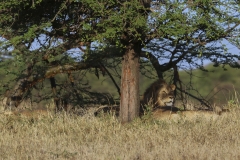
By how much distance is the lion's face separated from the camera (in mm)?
14695

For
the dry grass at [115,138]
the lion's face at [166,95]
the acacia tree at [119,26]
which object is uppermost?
the acacia tree at [119,26]

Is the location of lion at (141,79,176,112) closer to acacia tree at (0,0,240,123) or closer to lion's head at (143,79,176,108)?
lion's head at (143,79,176,108)

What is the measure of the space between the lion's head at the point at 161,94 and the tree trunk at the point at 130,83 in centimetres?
366

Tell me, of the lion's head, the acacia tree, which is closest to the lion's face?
the lion's head

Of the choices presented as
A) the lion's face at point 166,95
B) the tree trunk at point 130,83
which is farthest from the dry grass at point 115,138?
the lion's face at point 166,95

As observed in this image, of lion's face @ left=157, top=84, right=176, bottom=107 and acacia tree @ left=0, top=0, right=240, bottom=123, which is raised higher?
acacia tree @ left=0, top=0, right=240, bottom=123

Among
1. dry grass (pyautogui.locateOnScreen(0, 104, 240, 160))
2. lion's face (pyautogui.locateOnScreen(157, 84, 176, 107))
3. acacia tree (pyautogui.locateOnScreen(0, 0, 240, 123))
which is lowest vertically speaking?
dry grass (pyautogui.locateOnScreen(0, 104, 240, 160))

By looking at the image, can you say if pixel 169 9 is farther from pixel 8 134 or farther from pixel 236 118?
pixel 8 134

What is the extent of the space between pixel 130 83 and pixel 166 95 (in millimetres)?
3968

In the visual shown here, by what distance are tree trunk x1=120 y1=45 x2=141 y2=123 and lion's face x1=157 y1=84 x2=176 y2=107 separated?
12.3 feet

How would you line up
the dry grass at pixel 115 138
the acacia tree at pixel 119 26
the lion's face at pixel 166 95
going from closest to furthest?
the dry grass at pixel 115 138 → the acacia tree at pixel 119 26 → the lion's face at pixel 166 95

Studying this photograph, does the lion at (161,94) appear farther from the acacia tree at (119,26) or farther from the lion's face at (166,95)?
the acacia tree at (119,26)

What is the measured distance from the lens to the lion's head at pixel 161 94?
1471 cm

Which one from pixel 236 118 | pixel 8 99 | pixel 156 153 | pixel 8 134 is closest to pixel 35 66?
pixel 8 99
